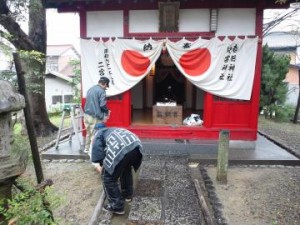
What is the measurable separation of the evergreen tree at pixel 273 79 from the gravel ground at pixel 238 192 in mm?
9392

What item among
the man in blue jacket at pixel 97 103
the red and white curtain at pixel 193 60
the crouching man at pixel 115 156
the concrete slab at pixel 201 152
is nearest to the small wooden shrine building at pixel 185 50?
the red and white curtain at pixel 193 60

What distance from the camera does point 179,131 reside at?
29.5 feet

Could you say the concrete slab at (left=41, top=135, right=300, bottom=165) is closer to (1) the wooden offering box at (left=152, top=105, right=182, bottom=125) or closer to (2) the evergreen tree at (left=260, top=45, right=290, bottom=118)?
(1) the wooden offering box at (left=152, top=105, right=182, bottom=125)

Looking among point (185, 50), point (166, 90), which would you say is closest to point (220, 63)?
point (185, 50)

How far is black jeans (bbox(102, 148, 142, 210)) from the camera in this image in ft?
15.8

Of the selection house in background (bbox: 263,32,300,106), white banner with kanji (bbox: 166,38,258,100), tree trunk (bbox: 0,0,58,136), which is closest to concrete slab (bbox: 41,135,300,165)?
white banner with kanji (bbox: 166,38,258,100)

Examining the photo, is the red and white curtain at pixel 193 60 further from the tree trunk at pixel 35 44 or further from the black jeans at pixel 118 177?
the black jeans at pixel 118 177

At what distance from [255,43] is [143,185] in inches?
199

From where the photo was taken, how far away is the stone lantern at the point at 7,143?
2264 mm

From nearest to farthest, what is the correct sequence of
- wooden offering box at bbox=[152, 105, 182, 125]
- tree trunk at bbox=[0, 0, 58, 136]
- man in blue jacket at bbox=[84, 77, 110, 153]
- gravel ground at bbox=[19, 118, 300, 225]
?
1. gravel ground at bbox=[19, 118, 300, 225]
2. man in blue jacket at bbox=[84, 77, 110, 153]
3. wooden offering box at bbox=[152, 105, 182, 125]
4. tree trunk at bbox=[0, 0, 58, 136]

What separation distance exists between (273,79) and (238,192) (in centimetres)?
1153

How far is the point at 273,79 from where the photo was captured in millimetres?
16203

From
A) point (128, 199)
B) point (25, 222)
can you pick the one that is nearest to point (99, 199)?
point (128, 199)

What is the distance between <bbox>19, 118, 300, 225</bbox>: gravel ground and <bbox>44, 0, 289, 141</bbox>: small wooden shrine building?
5.83 ft
